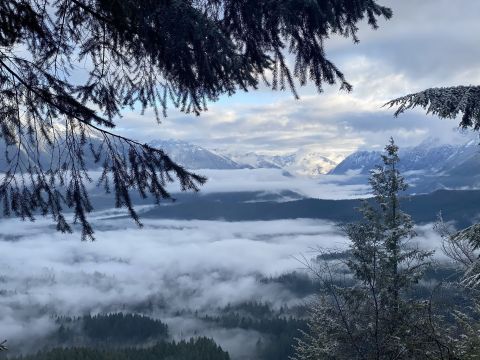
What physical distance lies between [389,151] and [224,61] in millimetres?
19214

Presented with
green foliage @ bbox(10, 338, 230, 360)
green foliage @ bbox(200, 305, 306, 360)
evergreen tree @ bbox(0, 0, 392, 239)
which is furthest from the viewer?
green foliage @ bbox(200, 305, 306, 360)

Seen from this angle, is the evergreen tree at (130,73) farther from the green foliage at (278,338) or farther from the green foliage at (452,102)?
the green foliage at (278,338)

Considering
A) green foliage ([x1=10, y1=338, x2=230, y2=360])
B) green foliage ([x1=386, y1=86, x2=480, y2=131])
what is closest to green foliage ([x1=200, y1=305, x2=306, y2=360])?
green foliage ([x1=10, y1=338, x2=230, y2=360])

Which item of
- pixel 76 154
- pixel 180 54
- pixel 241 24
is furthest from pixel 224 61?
pixel 76 154

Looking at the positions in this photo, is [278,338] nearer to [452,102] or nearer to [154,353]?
[154,353]

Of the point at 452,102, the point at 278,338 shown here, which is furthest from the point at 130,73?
the point at 278,338

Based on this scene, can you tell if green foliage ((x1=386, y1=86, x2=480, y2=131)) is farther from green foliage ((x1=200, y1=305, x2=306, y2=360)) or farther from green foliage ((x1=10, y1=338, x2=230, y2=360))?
green foliage ((x1=200, y1=305, x2=306, y2=360))

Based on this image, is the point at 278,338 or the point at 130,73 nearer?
the point at 130,73

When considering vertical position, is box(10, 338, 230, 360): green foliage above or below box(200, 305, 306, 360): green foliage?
above

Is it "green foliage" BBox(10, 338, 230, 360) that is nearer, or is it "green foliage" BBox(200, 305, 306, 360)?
"green foliage" BBox(10, 338, 230, 360)

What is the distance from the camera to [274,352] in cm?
15825

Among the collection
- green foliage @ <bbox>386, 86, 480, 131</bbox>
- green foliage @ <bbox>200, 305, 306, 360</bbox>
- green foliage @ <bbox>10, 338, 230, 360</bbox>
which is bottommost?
green foliage @ <bbox>200, 305, 306, 360</bbox>

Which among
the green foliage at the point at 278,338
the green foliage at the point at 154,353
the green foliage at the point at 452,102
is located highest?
the green foliage at the point at 452,102

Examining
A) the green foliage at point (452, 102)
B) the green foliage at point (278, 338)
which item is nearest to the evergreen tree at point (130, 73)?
the green foliage at point (452, 102)
